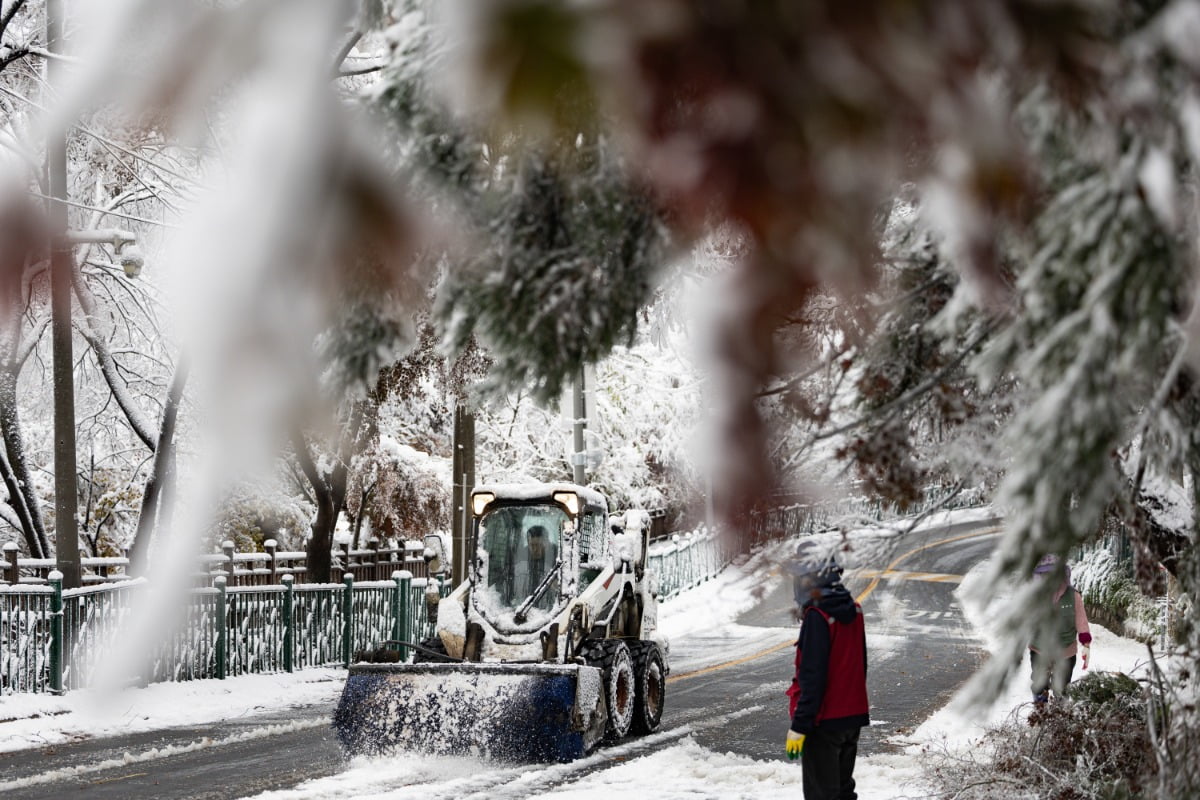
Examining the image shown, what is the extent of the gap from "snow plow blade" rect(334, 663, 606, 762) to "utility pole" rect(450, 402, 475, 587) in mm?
9656

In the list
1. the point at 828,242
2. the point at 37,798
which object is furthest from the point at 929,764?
the point at 828,242

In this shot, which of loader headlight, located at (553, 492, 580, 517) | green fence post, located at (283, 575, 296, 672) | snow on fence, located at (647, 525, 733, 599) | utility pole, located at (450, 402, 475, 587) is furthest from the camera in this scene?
snow on fence, located at (647, 525, 733, 599)

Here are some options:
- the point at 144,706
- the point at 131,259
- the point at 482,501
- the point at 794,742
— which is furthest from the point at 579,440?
the point at 794,742

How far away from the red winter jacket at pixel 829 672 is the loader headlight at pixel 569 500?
14.5 feet

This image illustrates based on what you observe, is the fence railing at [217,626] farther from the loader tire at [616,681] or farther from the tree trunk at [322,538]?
the loader tire at [616,681]

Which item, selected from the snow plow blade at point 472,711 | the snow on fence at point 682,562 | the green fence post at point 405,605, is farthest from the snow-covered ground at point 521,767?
the snow on fence at point 682,562

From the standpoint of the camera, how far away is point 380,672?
392 inches

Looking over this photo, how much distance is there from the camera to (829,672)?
673 cm

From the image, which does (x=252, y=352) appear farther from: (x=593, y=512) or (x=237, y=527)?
(x=237, y=527)

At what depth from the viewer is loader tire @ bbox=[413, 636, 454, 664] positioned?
35.4 feet

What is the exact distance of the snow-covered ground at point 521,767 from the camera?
861 centimetres

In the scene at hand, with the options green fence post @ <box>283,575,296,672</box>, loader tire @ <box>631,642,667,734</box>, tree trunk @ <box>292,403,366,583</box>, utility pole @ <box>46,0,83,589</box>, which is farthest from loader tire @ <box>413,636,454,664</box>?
tree trunk @ <box>292,403,366,583</box>

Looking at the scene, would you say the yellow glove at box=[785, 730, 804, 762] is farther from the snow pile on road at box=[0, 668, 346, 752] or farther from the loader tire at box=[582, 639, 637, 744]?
the snow pile on road at box=[0, 668, 346, 752]

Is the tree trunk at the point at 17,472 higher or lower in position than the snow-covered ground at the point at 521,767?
higher
